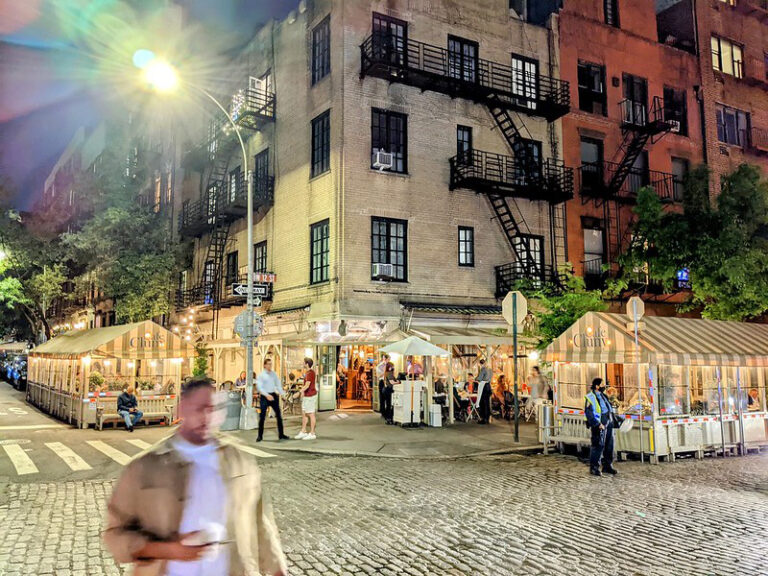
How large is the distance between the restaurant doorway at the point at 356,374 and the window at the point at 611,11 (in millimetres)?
18673

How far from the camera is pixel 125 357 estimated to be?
18812mm

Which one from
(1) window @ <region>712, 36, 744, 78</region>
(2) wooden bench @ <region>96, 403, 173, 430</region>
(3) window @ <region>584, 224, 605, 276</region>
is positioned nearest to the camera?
(2) wooden bench @ <region>96, 403, 173, 430</region>

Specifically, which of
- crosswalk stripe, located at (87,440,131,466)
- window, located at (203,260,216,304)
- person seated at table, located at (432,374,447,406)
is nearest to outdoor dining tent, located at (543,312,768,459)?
person seated at table, located at (432,374,447,406)

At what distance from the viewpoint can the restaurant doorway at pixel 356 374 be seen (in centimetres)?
2406

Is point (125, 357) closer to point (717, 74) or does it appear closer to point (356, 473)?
point (356, 473)

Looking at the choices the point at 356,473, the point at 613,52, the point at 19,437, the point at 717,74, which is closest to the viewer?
the point at 356,473

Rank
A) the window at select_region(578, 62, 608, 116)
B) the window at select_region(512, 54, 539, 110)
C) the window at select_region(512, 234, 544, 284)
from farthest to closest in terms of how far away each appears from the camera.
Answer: the window at select_region(578, 62, 608, 116)
the window at select_region(512, 54, 539, 110)
the window at select_region(512, 234, 544, 284)

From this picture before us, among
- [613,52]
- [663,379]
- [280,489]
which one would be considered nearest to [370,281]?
[663,379]

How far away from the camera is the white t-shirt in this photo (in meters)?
2.70

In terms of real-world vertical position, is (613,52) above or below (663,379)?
above

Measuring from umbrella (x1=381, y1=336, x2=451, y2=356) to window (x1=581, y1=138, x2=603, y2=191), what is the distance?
40.3 feet

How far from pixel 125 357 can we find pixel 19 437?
12.9ft

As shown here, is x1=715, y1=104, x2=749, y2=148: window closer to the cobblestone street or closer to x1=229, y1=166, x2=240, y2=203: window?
x1=229, y1=166, x2=240, y2=203: window

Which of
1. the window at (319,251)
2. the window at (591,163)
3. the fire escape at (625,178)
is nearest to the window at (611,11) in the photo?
the fire escape at (625,178)
